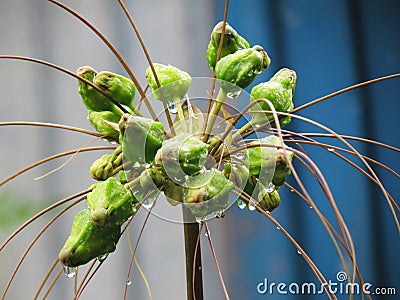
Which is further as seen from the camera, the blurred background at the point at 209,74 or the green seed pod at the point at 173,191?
the blurred background at the point at 209,74

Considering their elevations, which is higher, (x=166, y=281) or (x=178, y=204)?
(x=166, y=281)

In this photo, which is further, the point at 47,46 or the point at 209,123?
the point at 47,46

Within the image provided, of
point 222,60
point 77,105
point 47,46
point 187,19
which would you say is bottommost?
point 222,60

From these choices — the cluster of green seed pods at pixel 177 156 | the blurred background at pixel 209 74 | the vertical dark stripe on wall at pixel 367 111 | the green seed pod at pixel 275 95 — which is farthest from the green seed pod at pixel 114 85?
the vertical dark stripe on wall at pixel 367 111

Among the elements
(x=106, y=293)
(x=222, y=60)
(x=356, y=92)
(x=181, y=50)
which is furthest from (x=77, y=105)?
(x=222, y=60)

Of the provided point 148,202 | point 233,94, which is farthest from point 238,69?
point 148,202

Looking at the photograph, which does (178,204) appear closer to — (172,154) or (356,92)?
(172,154)

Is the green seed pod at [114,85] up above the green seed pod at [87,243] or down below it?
above

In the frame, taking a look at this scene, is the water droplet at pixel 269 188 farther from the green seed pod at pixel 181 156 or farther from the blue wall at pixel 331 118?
the blue wall at pixel 331 118
